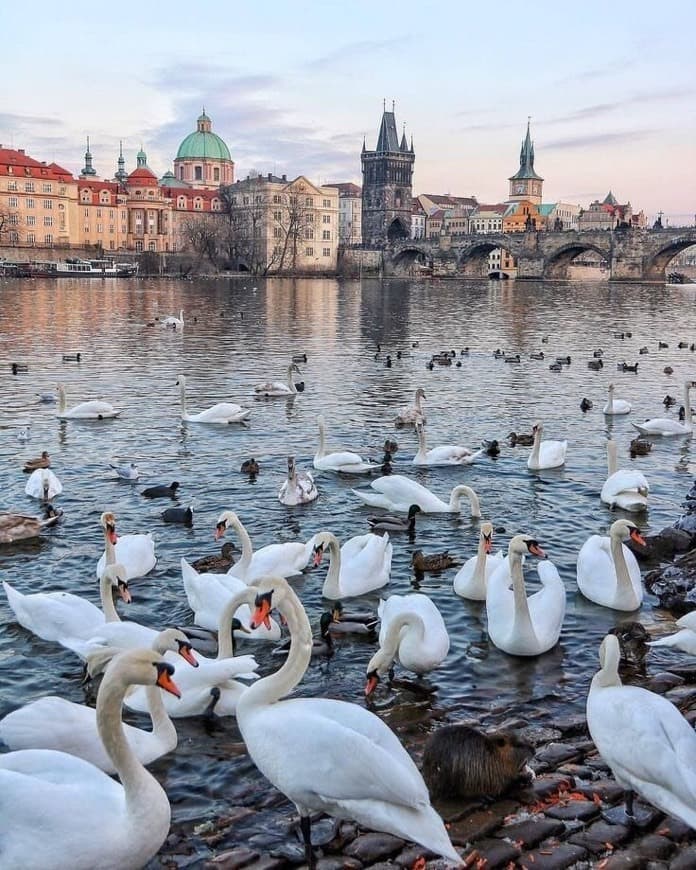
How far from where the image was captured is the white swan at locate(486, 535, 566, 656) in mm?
8180

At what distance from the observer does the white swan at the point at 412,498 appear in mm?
12539

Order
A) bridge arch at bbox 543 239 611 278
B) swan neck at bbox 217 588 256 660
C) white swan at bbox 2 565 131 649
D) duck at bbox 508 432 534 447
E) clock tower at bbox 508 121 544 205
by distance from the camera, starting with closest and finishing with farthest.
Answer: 1. swan neck at bbox 217 588 256 660
2. white swan at bbox 2 565 131 649
3. duck at bbox 508 432 534 447
4. bridge arch at bbox 543 239 611 278
5. clock tower at bbox 508 121 544 205

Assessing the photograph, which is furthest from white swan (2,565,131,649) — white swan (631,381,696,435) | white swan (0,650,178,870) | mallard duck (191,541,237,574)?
white swan (631,381,696,435)

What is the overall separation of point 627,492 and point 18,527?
8098mm

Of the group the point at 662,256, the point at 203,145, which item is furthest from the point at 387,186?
the point at 662,256

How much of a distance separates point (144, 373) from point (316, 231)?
11327 centimetres

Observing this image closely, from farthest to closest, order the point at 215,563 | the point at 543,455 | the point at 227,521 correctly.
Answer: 1. the point at 543,455
2. the point at 215,563
3. the point at 227,521

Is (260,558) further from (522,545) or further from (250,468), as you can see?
(250,468)

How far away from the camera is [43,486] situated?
1266cm

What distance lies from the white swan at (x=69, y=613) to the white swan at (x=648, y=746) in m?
4.39

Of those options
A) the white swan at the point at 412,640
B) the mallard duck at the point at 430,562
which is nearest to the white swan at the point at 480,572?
the mallard duck at the point at 430,562

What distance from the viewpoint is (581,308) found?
2347 inches

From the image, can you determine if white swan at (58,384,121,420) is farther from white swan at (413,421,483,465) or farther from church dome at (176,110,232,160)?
church dome at (176,110,232,160)

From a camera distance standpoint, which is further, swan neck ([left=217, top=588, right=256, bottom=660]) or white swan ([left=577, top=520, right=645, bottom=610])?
white swan ([left=577, top=520, right=645, bottom=610])
